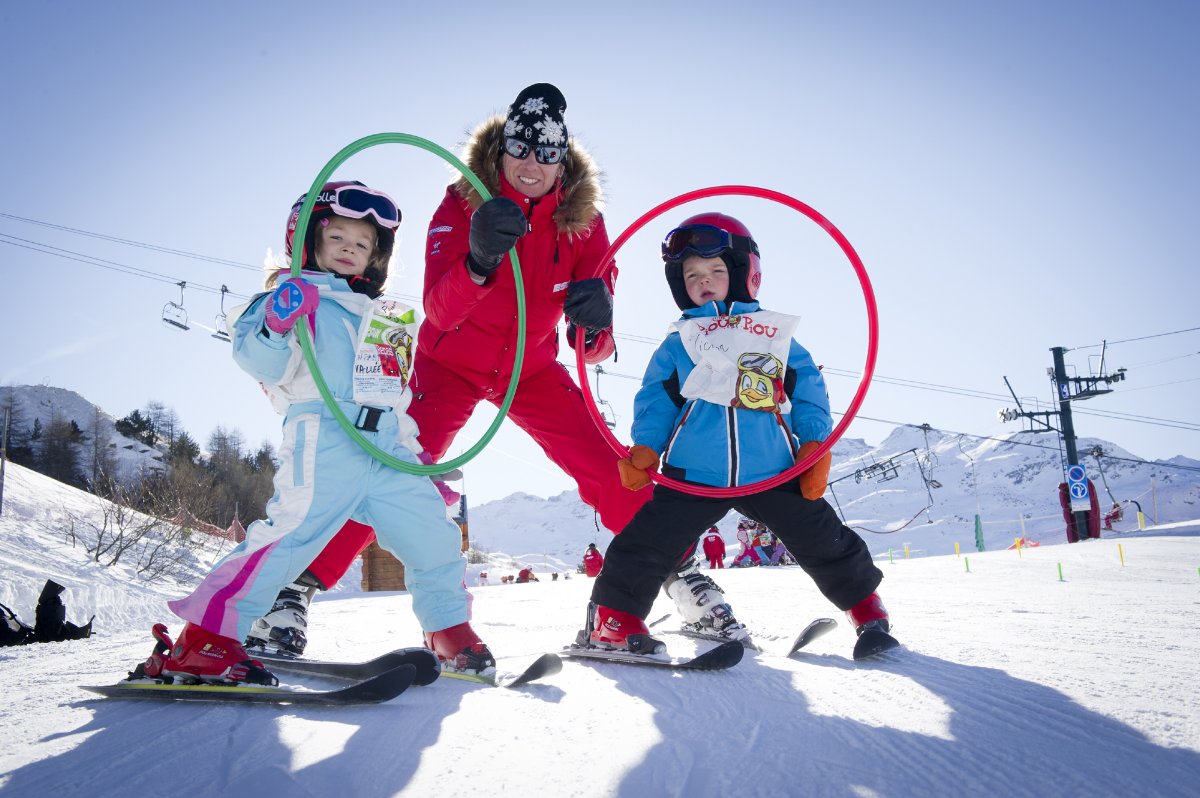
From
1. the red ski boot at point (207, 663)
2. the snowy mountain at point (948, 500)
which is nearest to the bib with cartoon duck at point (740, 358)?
the red ski boot at point (207, 663)

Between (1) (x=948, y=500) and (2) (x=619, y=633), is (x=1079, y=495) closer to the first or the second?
(2) (x=619, y=633)

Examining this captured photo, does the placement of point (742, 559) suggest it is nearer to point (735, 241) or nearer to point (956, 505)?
point (735, 241)

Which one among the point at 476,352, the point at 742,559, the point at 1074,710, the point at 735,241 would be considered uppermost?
the point at 735,241

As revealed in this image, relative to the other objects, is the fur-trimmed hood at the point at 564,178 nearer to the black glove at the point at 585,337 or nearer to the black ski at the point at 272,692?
the black glove at the point at 585,337

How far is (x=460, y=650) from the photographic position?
7.73 feet

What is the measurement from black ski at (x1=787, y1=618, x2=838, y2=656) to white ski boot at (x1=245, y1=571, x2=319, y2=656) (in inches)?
67.6

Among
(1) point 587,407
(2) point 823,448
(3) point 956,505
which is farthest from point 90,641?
(3) point 956,505

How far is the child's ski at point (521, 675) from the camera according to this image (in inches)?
85.3

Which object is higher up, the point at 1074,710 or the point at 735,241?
the point at 735,241

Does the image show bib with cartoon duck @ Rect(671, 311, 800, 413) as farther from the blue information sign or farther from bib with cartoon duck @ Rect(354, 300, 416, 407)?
the blue information sign

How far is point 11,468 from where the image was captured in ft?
83.5

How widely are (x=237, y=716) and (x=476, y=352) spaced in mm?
1667

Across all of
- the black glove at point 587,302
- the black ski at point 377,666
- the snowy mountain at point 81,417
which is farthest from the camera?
the snowy mountain at point 81,417

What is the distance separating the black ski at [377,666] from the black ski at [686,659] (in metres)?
0.60
